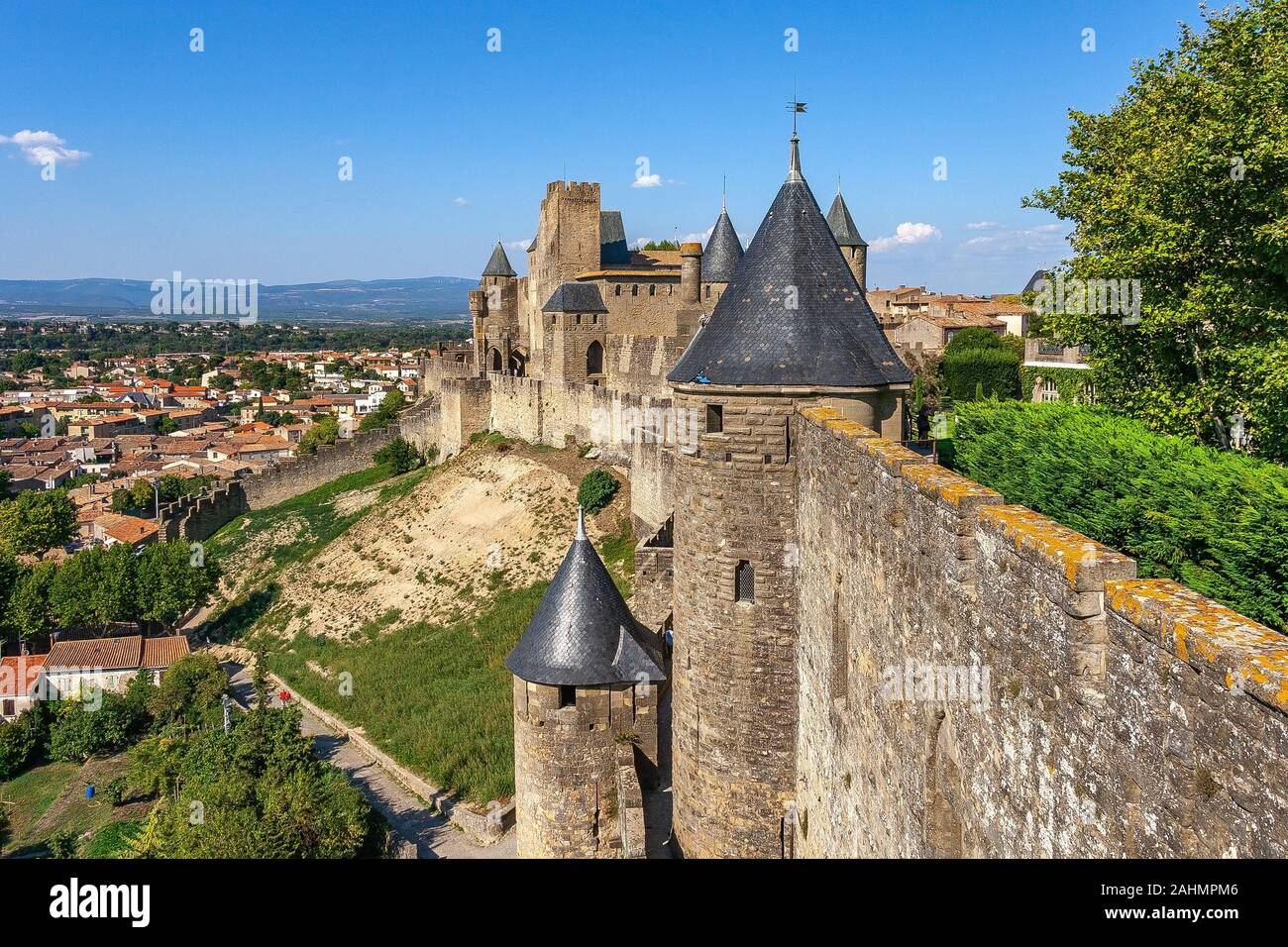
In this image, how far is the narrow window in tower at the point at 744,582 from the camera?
34.8 feet

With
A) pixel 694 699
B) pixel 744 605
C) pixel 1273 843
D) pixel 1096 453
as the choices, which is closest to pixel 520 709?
pixel 694 699

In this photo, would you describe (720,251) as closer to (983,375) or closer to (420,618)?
(983,375)

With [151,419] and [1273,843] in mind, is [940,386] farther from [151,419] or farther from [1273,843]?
[151,419]

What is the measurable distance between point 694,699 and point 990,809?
6.22 metres

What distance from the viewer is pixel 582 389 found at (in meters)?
42.3

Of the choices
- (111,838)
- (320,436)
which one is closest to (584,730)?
(111,838)

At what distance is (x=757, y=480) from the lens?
10.4 metres

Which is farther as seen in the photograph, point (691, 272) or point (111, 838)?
point (691, 272)

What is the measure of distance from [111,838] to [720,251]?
1286 inches

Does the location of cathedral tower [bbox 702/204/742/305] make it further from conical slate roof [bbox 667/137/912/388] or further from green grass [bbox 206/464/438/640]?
conical slate roof [bbox 667/137/912/388]

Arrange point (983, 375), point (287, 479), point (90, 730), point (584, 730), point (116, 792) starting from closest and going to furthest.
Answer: point (584, 730) < point (116, 792) < point (90, 730) < point (983, 375) < point (287, 479)

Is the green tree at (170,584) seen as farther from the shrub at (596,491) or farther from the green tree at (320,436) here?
the green tree at (320,436)

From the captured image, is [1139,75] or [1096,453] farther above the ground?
[1139,75]

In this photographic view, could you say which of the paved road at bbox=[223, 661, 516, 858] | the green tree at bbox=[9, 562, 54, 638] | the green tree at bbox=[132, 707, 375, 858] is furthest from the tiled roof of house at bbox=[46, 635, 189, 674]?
the green tree at bbox=[132, 707, 375, 858]
